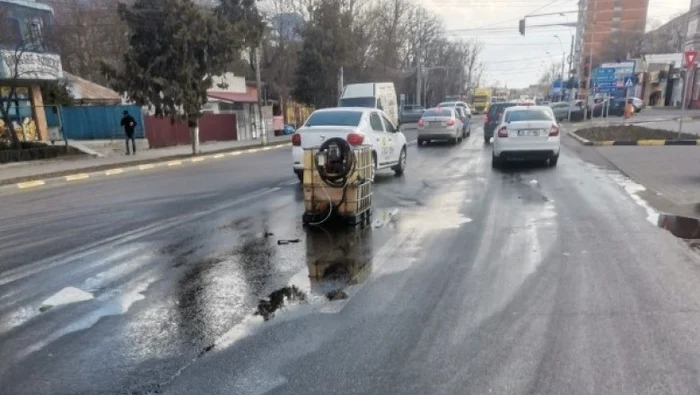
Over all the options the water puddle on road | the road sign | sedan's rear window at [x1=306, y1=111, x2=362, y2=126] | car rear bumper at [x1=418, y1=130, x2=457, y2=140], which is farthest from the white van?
the water puddle on road

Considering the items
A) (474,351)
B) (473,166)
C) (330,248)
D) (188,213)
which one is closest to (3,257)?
(188,213)

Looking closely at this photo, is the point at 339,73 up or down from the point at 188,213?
up

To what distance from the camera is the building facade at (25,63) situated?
19.1 m

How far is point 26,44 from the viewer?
19672mm

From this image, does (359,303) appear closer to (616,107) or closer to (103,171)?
(103,171)

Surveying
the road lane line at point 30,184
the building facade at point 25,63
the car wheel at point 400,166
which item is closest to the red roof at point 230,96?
the building facade at point 25,63

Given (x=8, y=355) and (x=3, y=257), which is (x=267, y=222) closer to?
(x=3, y=257)

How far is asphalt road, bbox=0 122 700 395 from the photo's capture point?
332 cm

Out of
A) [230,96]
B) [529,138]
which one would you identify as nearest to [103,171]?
[529,138]

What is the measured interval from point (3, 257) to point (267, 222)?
358cm

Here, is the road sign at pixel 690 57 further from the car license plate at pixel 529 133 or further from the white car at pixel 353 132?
the white car at pixel 353 132

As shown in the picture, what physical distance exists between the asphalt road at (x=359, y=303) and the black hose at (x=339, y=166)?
78 centimetres

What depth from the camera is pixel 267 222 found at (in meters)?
7.87

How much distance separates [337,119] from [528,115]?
19.7 feet
